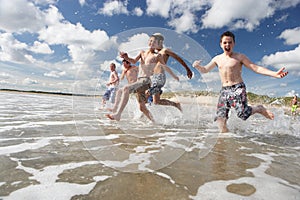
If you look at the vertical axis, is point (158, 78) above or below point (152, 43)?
below

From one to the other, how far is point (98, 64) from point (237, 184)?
270 centimetres

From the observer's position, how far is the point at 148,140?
3.34m

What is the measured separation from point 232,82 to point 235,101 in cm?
37

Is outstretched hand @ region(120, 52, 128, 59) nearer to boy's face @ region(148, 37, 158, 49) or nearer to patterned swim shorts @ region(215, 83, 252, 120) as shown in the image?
boy's face @ region(148, 37, 158, 49)

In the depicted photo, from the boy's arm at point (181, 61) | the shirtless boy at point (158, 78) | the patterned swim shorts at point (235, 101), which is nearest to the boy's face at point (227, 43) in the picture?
the patterned swim shorts at point (235, 101)

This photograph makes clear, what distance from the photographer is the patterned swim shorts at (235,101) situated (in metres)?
4.20

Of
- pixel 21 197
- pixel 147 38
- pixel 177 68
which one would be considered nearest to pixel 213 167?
pixel 21 197

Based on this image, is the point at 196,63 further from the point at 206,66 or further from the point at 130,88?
the point at 130,88

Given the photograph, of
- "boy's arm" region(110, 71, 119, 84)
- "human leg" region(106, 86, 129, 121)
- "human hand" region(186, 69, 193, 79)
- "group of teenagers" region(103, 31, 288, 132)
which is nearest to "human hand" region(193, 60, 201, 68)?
"group of teenagers" region(103, 31, 288, 132)

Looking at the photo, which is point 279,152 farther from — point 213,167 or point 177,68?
point 177,68

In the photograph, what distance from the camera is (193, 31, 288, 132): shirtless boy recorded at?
13.8 feet

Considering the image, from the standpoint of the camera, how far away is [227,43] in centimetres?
434

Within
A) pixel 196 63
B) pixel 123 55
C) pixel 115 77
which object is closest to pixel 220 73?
pixel 196 63

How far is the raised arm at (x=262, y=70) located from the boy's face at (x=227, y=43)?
0.29 m
